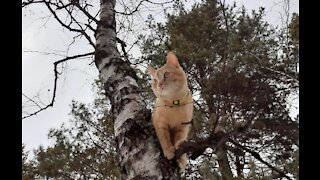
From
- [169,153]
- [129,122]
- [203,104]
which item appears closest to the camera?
[169,153]

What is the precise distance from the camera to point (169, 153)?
158 cm

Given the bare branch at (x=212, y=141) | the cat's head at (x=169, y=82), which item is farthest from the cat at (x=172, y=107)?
the bare branch at (x=212, y=141)

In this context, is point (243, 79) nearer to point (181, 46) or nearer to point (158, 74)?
point (158, 74)

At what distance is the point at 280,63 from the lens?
14.9 feet

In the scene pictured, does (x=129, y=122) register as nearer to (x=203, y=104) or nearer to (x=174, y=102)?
(x=174, y=102)

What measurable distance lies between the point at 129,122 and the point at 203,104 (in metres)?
2.16

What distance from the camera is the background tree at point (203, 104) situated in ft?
4.92

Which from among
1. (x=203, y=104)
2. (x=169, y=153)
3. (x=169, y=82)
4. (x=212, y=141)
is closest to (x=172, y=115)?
(x=169, y=82)

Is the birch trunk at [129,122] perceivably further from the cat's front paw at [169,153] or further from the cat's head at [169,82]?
the cat's head at [169,82]

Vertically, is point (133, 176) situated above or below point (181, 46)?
below
